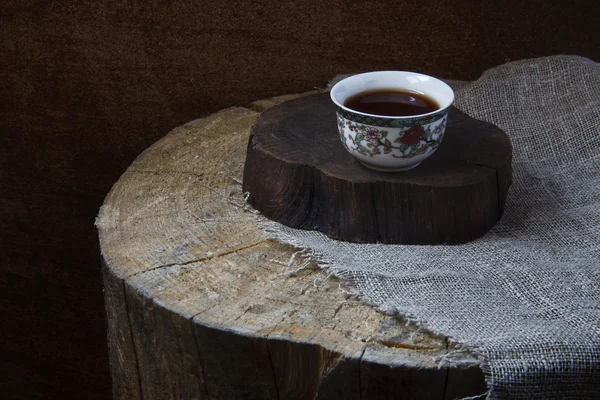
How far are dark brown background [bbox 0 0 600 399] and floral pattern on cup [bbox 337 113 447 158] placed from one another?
0.56 metres

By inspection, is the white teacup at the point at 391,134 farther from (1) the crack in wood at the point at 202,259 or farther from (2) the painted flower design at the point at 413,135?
(1) the crack in wood at the point at 202,259

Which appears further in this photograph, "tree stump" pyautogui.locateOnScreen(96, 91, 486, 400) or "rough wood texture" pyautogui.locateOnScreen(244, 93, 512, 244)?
"rough wood texture" pyautogui.locateOnScreen(244, 93, 512, 244)

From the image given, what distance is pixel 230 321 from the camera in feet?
2.94

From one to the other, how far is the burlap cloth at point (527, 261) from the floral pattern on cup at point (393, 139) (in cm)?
13

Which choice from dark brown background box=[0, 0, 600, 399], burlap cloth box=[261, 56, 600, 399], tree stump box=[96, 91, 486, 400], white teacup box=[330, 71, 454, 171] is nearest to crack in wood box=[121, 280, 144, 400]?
tree stump box=[96, 91, 486, 400]

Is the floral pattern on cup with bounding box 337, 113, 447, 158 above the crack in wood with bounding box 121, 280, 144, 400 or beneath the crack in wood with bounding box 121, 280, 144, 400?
above

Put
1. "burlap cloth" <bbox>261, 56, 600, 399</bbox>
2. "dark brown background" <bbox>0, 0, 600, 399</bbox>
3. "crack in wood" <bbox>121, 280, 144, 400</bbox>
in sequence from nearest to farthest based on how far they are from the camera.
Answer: "burlap cloth" <bbox>261, 56, 600, 399</bbox> → "crack in wood" <bbox>121, 280, 144, 400</bbox> → "dark brown background" <bbox>0, 0, 600, 399</bbox>

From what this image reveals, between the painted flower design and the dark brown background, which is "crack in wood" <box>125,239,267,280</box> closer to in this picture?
the painted flower design

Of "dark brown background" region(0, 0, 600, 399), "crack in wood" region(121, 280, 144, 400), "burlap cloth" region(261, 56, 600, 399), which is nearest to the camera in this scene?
"burlap cloth" region(261, 56, 600, 399)

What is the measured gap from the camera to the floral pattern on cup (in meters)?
1.02

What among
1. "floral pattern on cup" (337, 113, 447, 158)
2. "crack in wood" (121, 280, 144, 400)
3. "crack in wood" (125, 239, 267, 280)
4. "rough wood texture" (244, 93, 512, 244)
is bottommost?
"crack in wood" (121, 280, 144, 400)

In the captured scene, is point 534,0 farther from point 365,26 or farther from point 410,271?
point 410,271

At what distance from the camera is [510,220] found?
1133 mm

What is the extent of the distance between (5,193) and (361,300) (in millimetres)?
1148
